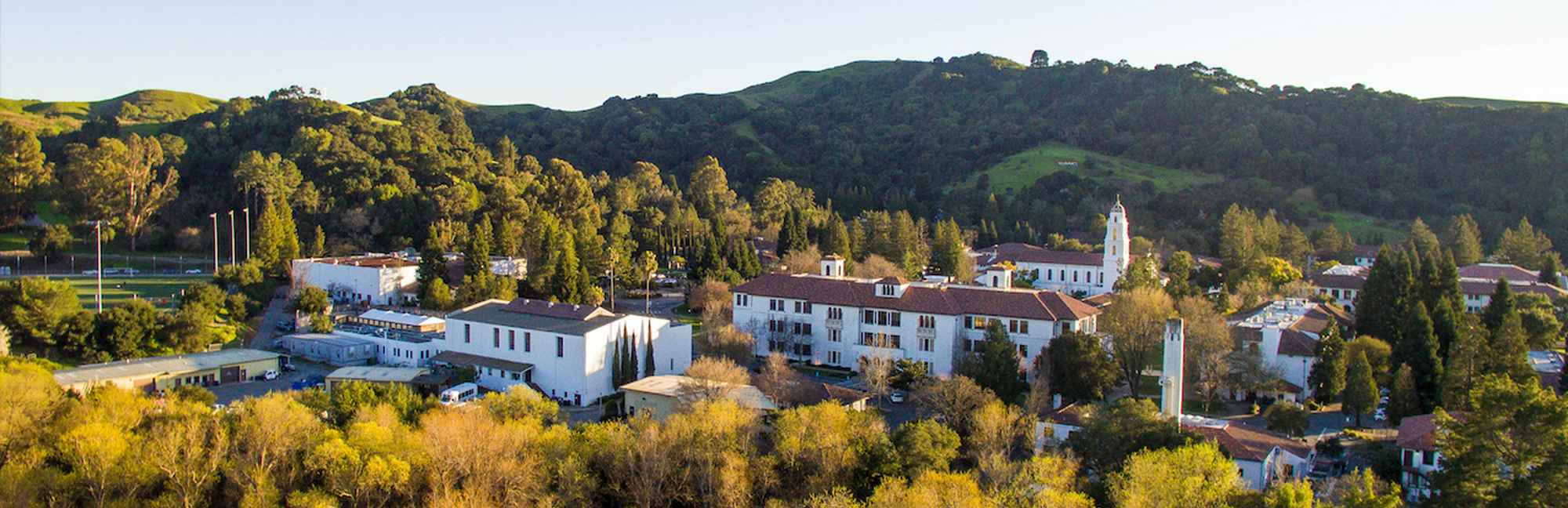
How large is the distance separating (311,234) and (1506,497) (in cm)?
5206

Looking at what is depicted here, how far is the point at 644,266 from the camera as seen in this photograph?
174ft

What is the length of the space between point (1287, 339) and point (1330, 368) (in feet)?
9.87

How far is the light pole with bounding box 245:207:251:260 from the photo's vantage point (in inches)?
2142

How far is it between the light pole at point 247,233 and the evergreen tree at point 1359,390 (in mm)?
45557

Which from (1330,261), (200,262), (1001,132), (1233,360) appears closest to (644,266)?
(200,262)

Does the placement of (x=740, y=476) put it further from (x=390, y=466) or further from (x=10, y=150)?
(x=10, y=150)

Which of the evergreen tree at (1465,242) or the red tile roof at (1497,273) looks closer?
the red tile roof at (1497,273)

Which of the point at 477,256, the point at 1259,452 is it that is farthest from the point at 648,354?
the point at 1259,452

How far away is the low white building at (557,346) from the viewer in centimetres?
3350

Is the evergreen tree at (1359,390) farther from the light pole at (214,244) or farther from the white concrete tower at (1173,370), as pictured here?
the light pole at (214,244)

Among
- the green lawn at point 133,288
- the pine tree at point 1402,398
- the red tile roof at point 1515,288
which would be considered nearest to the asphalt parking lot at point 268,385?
the green lawn at point 133,288

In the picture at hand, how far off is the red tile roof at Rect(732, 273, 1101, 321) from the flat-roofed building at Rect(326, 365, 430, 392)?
1169 centimetres

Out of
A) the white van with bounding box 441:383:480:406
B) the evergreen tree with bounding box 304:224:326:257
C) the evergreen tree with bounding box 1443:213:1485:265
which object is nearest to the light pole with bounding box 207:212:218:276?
the evergreen tree with bounding box 304:224:326:257

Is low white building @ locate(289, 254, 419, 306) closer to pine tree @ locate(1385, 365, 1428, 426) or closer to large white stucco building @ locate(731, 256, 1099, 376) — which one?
large white stucco building @ locate(731, 256, 1099, 376)
